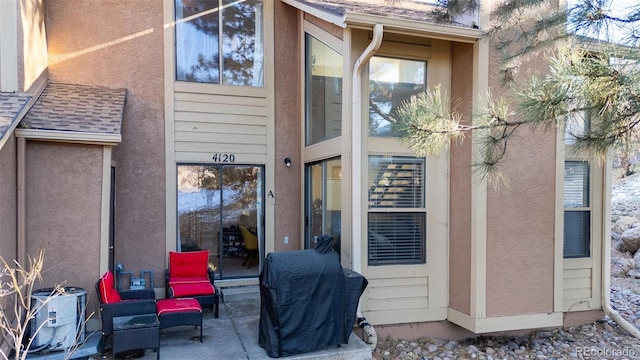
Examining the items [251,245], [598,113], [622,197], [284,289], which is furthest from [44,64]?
[622,197]

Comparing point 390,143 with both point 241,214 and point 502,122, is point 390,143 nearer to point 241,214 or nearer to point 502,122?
point 502,122

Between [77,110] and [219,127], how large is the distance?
2173mm

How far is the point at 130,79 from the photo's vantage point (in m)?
6.72

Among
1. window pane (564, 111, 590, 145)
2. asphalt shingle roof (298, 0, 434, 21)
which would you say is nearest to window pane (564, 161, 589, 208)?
window pane (564, 111, 590, 145)

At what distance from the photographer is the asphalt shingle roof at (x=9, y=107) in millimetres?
4467

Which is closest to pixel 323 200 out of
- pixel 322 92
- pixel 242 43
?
pixel 322 92

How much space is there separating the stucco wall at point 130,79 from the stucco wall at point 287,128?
1981mm

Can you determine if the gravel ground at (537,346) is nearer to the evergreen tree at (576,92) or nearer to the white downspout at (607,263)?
the white downspout at (607,263)

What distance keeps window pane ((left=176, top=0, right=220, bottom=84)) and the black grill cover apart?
4011mm

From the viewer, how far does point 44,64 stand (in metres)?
6.22

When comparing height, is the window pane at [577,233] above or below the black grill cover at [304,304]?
above

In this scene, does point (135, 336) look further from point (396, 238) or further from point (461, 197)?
point (461, 197)

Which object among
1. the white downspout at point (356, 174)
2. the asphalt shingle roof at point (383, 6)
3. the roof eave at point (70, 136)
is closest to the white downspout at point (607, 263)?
the asphalt shingle roof at point (383, 6)

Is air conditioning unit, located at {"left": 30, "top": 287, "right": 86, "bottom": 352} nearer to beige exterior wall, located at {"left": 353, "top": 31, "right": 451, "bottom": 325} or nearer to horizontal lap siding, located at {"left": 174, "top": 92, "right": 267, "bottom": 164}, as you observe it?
horizontal lap siding, located at {"left": 174, "top": 92, "right": 267, "bottom": 164}
